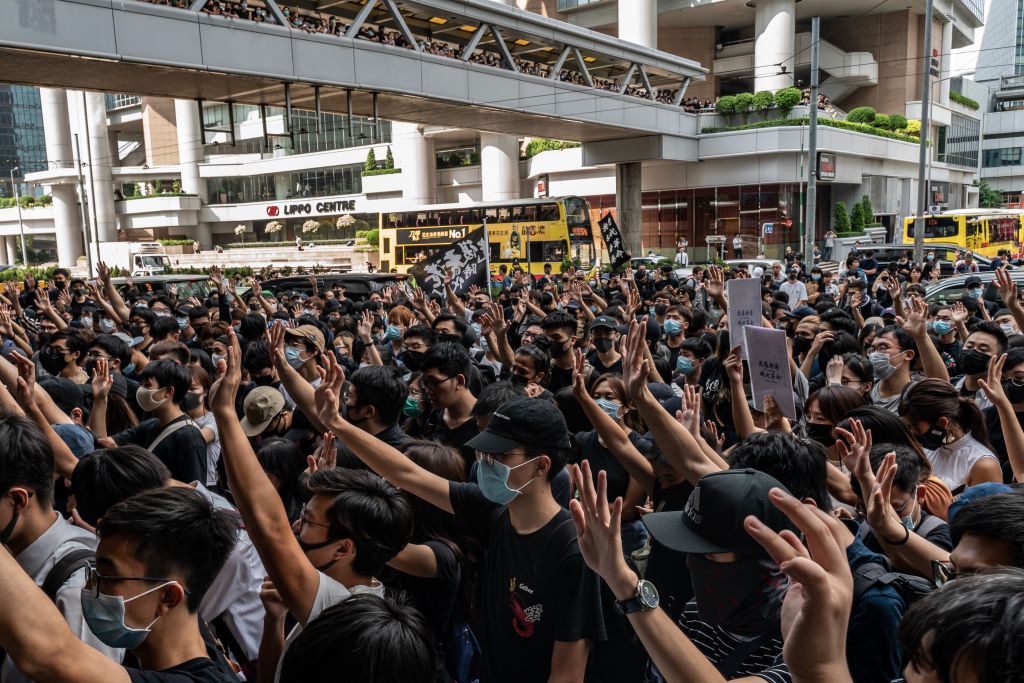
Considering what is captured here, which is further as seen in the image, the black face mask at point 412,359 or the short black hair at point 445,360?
the black face mask at point 412,359

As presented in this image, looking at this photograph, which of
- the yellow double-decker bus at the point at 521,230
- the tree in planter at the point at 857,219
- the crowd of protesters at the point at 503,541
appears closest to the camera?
the crowd of protesters at the point at 503,541

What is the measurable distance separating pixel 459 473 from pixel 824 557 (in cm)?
208

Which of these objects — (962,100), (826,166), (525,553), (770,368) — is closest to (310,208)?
(826,166)

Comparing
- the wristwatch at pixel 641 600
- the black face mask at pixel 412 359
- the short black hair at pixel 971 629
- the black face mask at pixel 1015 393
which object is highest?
the short black hair at pixel 971 629

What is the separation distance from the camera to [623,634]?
8.88 feet

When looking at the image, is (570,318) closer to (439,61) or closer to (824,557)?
(824,557)

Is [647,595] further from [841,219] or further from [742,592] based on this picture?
[841,219]

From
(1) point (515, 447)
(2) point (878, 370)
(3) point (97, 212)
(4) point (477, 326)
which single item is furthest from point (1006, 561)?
(3) point (97, 212)

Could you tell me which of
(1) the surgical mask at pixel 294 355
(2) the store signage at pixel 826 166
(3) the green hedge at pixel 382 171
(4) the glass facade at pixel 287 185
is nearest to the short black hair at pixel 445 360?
(1) the surgical mask at pixel 294 355

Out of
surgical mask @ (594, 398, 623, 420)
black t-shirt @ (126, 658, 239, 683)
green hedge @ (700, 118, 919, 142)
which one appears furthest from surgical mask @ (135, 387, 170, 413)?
green hedge @ (700, 118, 919, 142)

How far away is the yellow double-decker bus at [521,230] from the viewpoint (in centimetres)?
2683

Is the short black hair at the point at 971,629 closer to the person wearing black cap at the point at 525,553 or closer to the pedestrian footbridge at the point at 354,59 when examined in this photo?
the person wearing black cap at the point at 525,553

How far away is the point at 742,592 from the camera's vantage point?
2.18 metres

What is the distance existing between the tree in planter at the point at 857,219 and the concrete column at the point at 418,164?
23049 mm
